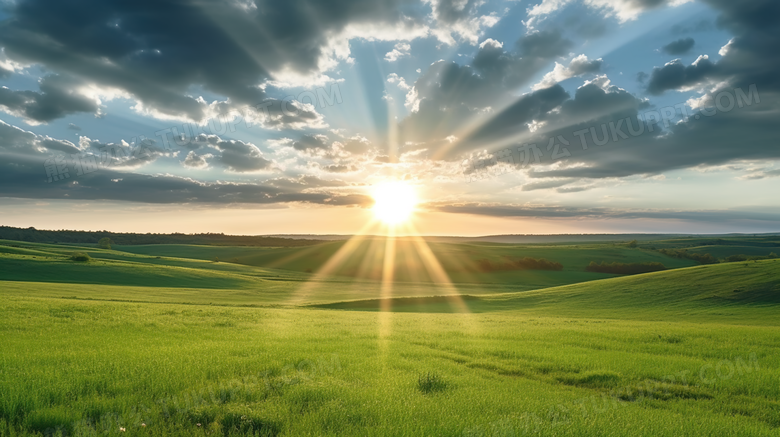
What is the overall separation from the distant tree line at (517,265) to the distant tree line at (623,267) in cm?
911

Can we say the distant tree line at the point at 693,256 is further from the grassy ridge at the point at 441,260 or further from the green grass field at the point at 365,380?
the green grass field at the point at 365,380

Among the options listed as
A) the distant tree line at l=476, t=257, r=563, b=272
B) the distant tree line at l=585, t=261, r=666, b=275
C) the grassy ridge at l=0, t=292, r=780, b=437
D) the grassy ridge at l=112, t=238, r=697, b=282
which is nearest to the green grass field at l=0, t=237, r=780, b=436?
the grassy ridge at l=0, t=292, r=780, b=437

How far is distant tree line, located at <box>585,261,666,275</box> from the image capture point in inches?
4275

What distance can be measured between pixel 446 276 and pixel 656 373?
9311 cm

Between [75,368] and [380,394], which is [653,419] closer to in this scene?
[380,394]

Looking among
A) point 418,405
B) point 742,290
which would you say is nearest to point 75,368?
point 418,405

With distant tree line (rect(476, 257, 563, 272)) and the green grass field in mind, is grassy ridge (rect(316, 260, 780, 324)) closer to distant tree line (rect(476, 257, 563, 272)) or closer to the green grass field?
the green grass field

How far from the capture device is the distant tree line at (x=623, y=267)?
108594 mm

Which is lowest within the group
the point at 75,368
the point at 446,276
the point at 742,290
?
the point at 446,276

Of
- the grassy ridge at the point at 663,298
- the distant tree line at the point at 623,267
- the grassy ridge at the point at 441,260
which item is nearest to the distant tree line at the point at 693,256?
the grassy ridge at the point at 441,260

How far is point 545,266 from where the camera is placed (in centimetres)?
11200

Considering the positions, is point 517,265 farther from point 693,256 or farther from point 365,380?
point 365,380

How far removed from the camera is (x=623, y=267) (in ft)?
359

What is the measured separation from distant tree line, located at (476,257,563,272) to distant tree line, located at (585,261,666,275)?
9.11 m
